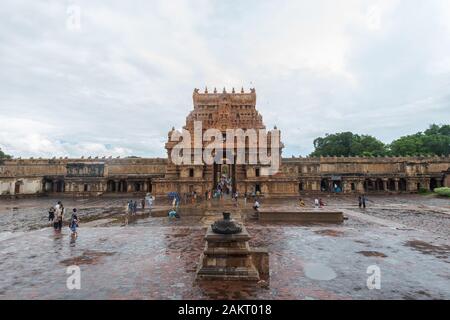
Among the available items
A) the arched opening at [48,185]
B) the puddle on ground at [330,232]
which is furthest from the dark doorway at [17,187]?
the puddle on ground at [330,232]

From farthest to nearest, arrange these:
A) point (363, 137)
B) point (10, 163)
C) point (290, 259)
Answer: point (363, 137), point (10, 163), point (290, 259)

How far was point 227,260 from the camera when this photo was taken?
26.3 ft

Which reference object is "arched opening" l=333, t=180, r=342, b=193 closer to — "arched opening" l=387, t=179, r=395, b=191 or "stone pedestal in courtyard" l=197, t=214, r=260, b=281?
"arched opening" l=387, t=179, r=395, b=191

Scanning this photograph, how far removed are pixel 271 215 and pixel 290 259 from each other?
927 cm

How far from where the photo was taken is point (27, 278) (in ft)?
27.0

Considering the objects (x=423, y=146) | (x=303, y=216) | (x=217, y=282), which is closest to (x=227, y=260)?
(x=217, y=282)

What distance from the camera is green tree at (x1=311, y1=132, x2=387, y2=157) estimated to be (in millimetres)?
71500

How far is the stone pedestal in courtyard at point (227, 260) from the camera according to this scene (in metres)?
7.83

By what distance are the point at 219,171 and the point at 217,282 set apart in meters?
41.7

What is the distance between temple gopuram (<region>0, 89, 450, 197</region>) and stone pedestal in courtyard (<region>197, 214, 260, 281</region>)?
32849mm

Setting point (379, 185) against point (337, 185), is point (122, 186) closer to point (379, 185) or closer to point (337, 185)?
point (337, 185)

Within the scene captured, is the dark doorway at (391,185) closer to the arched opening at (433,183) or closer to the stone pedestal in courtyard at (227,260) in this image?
the arched opening at (433,183)

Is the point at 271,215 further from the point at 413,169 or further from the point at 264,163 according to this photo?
the point at 413,169

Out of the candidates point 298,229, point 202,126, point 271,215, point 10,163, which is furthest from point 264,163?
point 10,163
